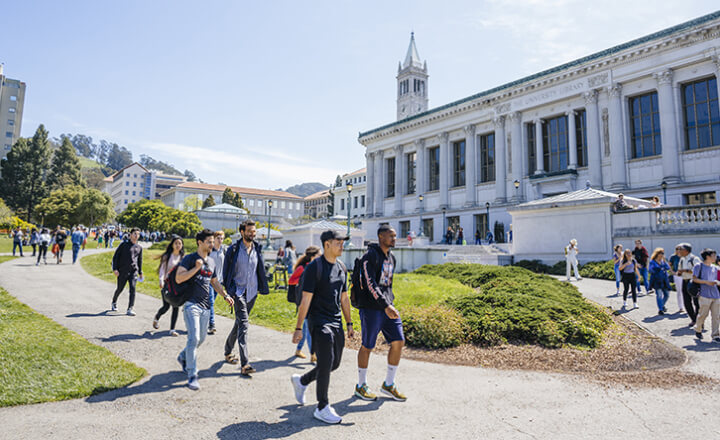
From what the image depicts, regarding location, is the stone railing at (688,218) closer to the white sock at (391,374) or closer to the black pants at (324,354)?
the white sock at (391,374)

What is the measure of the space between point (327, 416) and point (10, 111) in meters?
113

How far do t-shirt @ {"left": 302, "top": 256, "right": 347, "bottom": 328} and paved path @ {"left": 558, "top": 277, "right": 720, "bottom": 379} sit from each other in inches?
230

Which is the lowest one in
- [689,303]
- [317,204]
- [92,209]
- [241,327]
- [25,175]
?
[241,327]

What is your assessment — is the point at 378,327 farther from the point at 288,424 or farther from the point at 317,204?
the point at 317,204

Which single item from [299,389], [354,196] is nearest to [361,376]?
[299,389]

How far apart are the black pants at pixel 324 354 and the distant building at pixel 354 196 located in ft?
292

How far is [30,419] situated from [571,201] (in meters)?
23.8

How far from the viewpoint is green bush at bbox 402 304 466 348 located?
26.2 ft

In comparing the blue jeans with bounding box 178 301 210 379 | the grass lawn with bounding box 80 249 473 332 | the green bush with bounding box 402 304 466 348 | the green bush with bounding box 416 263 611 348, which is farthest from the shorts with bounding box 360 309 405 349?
the grass lawn with bounding box 80 249 473 332

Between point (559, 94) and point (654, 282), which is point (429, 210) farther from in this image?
point (654, 282)

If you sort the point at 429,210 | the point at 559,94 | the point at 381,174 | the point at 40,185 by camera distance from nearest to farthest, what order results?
the point at 559,94, the point at 429,210, the point at 381,174, the point at 40,185

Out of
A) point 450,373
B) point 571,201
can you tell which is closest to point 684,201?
point 571,201

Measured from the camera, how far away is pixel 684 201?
2895 cm

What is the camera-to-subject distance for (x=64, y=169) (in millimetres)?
75562
